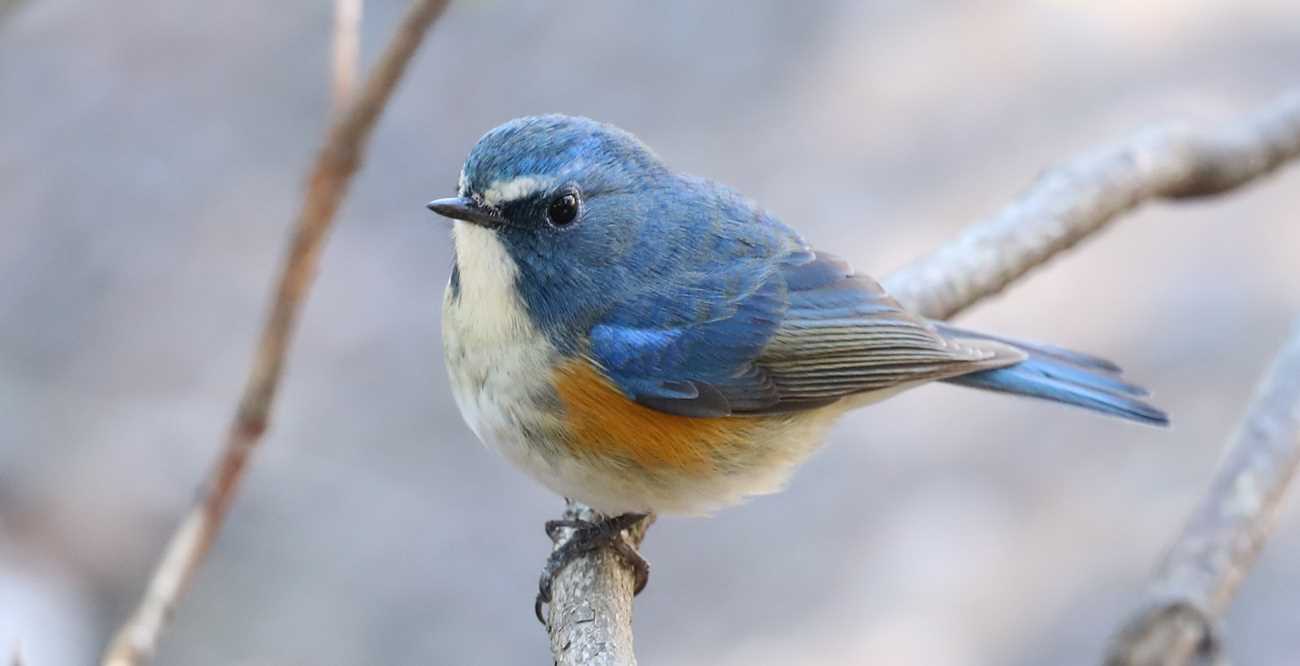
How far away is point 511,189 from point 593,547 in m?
0.65

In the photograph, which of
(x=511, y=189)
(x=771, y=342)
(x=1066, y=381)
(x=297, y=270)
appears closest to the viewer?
(x=297, y=270)

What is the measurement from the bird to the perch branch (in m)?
0.10

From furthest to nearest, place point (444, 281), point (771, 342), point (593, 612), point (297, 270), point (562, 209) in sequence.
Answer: point (444, 281), point (771, 342), point (562, 209), point (593, 612), point (297, 270)

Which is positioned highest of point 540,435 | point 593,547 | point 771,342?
point 771,342

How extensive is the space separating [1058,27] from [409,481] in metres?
3.54

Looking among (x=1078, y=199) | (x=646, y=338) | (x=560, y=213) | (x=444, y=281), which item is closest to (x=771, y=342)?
(x=646, y=338)

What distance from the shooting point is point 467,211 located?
252 centimetres

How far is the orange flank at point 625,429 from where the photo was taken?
261cm

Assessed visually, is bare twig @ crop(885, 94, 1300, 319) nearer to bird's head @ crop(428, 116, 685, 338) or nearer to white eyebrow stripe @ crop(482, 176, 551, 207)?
bird's head @ crop(428, 116, 685, 338)

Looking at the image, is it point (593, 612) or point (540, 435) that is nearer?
point (593, 612)

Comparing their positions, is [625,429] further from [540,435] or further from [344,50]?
[344,50]

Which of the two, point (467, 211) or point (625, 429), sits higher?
point (467, 211)

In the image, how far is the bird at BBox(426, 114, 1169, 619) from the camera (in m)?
2.61

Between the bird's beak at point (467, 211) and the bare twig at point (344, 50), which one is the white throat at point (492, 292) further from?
the bare twig at point (344, 50)
